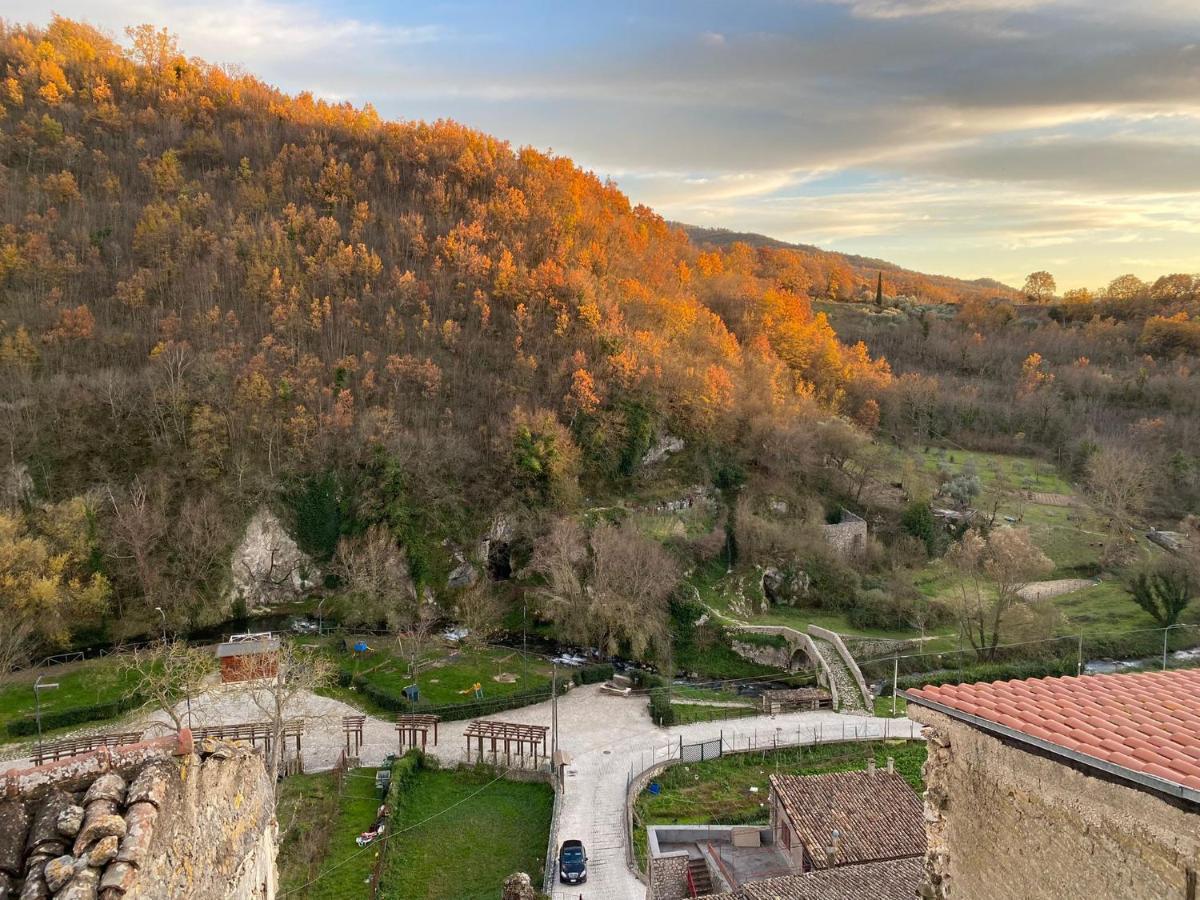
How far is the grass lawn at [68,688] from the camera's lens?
28.8m

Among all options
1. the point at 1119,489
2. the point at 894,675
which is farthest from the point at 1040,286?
the point at 894,675

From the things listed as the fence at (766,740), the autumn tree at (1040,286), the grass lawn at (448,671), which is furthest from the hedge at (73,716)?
the autumn tree at (1040,286)

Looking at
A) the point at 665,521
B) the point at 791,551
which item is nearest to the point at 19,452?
the point at 665,521

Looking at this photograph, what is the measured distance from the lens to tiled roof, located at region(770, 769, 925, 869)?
17766 millimetres

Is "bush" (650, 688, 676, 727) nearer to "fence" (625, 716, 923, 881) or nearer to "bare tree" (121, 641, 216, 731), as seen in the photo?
"fence" (625, 716, 923, 881)

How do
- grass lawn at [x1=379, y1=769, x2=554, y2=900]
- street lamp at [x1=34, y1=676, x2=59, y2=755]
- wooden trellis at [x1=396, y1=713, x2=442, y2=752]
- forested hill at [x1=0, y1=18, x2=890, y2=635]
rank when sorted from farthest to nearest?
1. forested hill at [x1=0, y1=18, x2=890, y2=635]
2. street lamp at [x1=34, y1=676, x2=59, y2=755]
3. wooden trellis at [x1=396, y1=713, x2=442, y2=752]
4. grass lawn at [x1=379, y1=769, x2=554, y2=900]

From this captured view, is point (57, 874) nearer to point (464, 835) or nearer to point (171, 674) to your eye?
point (464, 835)

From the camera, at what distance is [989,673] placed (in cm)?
3434

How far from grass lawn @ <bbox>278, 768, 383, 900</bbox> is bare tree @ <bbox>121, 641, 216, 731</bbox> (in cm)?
542

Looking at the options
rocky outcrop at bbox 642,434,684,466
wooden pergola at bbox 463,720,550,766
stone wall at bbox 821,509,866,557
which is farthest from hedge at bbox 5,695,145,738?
stone wall at bbox 821,509,866,557

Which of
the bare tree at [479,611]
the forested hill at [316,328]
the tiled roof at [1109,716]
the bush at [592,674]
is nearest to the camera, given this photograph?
the tiled roof at [1109,716]

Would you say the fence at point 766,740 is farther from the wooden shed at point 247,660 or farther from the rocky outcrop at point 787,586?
the wooden shed at point 247,660

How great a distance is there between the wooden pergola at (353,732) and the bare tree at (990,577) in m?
29.2

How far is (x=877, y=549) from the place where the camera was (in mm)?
45438
